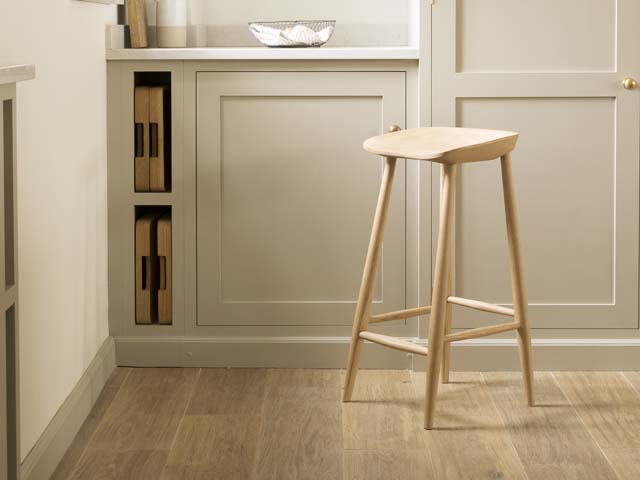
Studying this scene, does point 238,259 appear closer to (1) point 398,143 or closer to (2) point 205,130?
(2) point 205,130

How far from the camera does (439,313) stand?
108 inches

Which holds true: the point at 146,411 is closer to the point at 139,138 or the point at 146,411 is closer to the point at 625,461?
the point at 139,138

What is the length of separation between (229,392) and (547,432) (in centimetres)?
93

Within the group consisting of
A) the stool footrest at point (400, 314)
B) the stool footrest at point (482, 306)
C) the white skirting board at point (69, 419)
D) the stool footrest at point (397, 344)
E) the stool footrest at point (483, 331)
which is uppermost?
the stool footrest at point (482, 306)

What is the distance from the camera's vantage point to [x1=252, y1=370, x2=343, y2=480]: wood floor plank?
2475 millimetres

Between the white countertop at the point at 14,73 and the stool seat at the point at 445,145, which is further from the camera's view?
the stool seat at the point at 445,145

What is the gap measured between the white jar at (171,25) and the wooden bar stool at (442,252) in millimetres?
778

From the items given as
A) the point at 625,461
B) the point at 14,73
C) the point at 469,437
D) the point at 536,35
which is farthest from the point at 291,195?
the point at 14,73

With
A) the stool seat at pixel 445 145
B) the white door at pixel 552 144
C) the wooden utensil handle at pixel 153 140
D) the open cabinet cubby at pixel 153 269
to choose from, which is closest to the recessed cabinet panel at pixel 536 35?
the white door at pixel 552 144

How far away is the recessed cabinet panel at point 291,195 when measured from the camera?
3.23 metres

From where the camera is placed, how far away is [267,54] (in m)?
3.18

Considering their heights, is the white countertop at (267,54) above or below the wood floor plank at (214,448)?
above

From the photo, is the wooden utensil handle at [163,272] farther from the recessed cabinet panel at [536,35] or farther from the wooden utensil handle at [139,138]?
the recessed cabinet panel at [536,35]

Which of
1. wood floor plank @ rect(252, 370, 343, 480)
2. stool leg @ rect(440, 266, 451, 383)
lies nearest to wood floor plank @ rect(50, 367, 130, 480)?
wood floor plank @ rect(252, 370, 343, 480)
